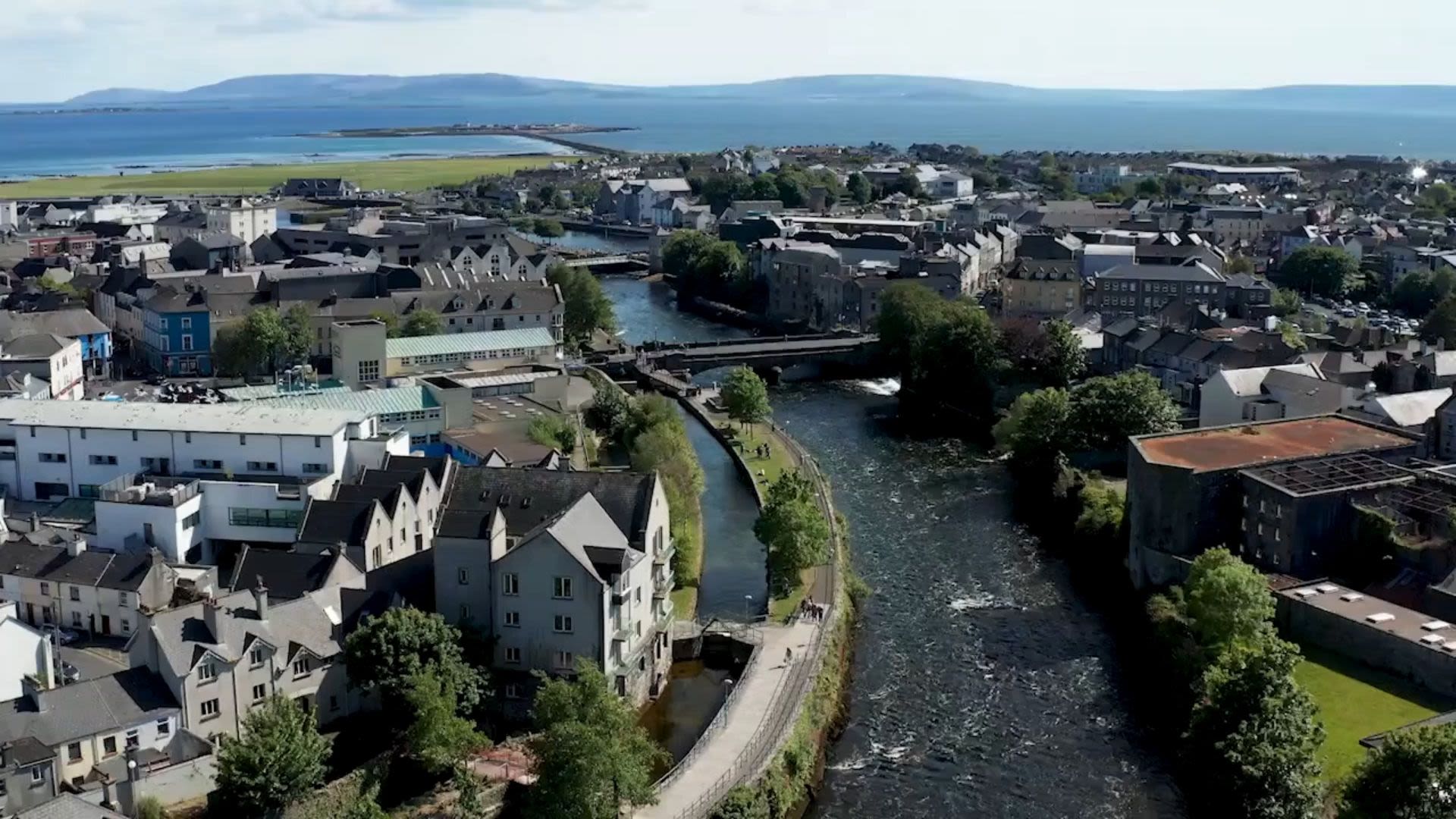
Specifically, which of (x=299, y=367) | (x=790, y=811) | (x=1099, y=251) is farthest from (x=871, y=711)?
(x=1099, y=251)

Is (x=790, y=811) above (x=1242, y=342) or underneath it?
underneath

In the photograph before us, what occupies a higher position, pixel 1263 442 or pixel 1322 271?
pixel 1322 271

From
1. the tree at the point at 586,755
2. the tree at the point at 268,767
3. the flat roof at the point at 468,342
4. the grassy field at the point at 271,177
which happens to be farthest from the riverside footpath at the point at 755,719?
the grassy field at the point at 271,177

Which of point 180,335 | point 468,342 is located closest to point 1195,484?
point 468,342

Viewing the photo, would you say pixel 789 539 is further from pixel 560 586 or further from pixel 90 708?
pixel 90 708

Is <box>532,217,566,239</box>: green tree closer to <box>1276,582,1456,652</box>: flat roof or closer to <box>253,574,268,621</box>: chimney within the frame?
<box>1276,582,1456,652</box>: flat roof

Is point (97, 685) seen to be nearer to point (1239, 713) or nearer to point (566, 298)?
point (1239, 713)
